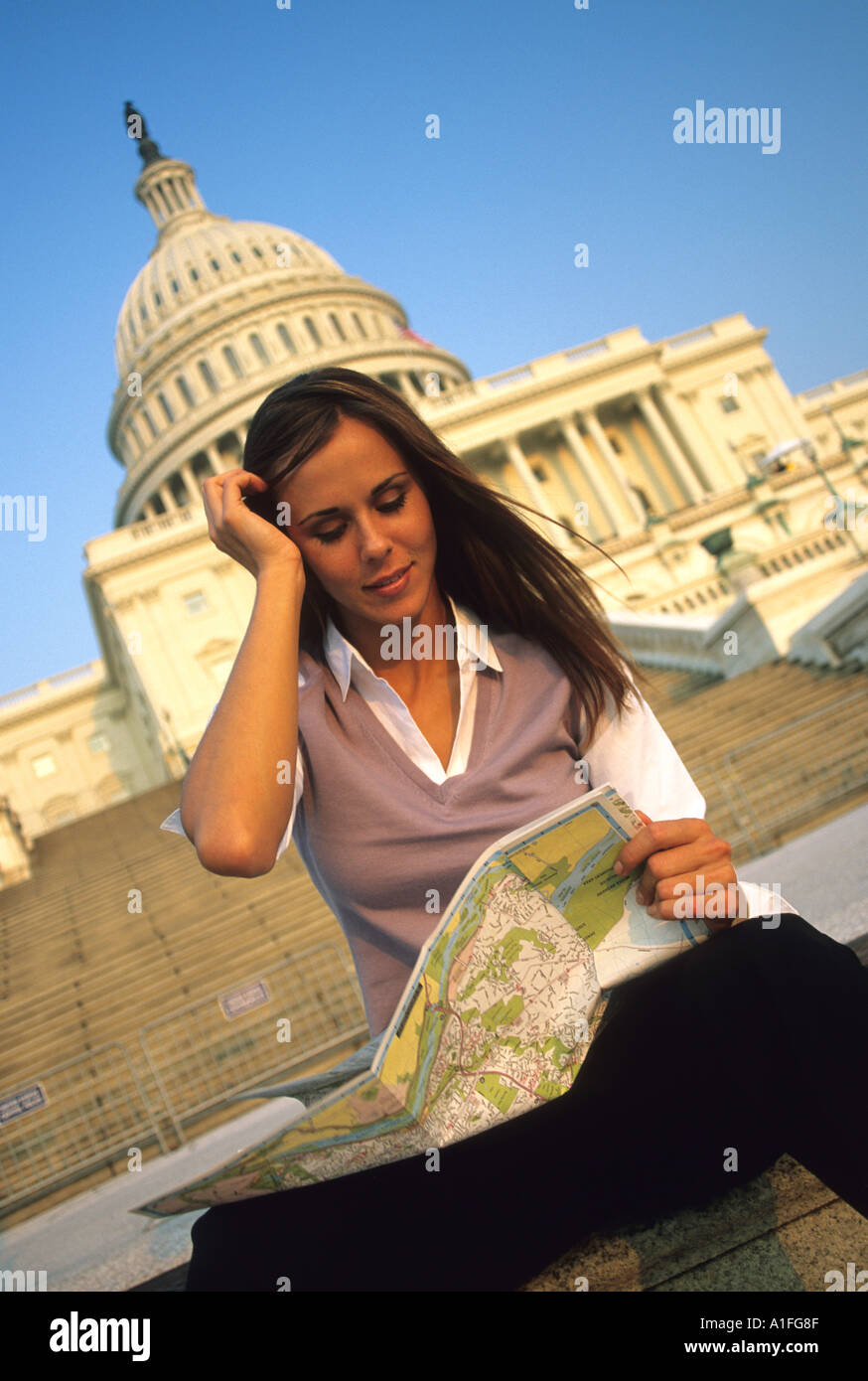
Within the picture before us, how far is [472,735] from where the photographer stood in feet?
7.39

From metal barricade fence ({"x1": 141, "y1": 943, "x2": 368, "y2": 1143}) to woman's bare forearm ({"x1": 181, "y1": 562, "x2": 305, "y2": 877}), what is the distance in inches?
258

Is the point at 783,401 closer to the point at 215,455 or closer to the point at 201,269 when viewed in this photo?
the point at 215,455

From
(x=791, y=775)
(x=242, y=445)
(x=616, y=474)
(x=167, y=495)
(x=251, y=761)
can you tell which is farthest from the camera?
(x=167, y=495)

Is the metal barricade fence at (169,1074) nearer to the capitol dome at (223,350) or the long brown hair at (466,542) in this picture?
the long brown hair at (466,542)

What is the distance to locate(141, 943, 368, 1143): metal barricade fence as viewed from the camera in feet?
28.5

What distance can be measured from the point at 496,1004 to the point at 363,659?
0.97 m

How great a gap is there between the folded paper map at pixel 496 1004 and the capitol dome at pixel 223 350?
178ft

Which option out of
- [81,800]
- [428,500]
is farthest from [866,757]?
[81,800]

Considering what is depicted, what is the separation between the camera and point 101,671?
52750 mm

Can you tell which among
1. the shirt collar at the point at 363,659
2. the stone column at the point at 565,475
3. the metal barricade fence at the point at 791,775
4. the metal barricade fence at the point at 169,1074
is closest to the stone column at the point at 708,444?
the stone column at the point at 565,475

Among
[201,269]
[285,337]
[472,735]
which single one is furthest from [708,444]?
[472,735]

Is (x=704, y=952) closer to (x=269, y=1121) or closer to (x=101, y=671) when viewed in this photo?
(x=269, y=1121)

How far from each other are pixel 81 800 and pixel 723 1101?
52.7m

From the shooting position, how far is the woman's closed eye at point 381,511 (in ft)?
7.44
